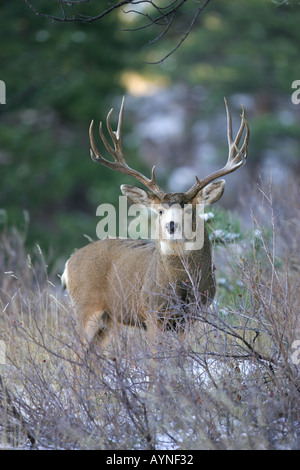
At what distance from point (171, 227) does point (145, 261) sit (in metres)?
0.72

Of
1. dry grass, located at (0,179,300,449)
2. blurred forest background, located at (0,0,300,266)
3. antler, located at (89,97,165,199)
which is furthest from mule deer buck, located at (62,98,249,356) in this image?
blurred forest background, located at (0,0,300,266)

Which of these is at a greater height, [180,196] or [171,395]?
[180,196]

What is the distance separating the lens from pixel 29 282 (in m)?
8.65

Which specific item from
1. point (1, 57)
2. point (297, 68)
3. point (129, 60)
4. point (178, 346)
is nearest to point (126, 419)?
point (178, 346)

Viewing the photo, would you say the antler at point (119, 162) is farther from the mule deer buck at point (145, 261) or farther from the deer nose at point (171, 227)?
the deer nose at point (171, 227)

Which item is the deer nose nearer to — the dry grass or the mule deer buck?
→ the mule deer buck

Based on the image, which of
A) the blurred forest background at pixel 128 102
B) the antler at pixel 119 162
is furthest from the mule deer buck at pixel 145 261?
the blurred forest background at pixel 128 102

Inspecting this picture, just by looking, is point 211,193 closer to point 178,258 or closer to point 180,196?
point 180,196

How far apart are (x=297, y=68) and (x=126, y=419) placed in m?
21.8

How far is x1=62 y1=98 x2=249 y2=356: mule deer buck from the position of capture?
653cm

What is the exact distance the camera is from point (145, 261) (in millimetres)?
7070

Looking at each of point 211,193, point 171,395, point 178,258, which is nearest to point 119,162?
point 211,193

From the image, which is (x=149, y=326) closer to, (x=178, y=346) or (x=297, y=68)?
(x=178, y=346)
